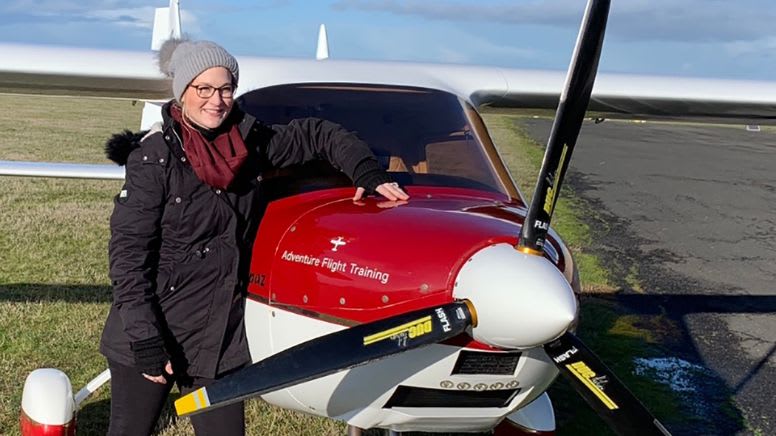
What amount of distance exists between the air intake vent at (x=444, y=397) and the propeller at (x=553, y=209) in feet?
0.79

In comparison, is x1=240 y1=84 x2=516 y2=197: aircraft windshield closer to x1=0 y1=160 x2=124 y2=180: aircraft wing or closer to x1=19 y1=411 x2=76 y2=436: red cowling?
x1=19 y1=411 x2=76 y2=436: red cowling

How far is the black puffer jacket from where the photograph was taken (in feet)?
8.80

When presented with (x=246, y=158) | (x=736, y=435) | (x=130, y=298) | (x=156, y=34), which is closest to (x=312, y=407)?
(x=130, y=298)

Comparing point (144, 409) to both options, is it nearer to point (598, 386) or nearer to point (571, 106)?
point (598, 386)

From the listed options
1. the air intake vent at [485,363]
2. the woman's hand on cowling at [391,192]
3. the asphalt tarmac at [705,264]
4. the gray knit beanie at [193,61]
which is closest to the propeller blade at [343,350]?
the air intake vent at [485,363]

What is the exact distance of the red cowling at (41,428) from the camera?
393 centimetres

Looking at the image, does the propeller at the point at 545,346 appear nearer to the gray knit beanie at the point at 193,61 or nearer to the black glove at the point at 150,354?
the black glove at the point at 150,354

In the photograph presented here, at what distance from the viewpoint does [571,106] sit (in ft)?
8.42

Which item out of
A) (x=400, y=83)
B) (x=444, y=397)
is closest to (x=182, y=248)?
(x=444, y=397)

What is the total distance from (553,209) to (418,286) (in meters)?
0.50

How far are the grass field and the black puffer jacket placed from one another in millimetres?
1695

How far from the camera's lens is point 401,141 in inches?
143

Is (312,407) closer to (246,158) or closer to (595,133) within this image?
(246,158)

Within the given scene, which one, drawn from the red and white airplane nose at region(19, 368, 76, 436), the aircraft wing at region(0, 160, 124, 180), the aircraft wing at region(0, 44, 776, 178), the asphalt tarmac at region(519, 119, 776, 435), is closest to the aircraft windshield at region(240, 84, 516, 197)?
the aircraft wing at region(0, 44, 776, 178)
